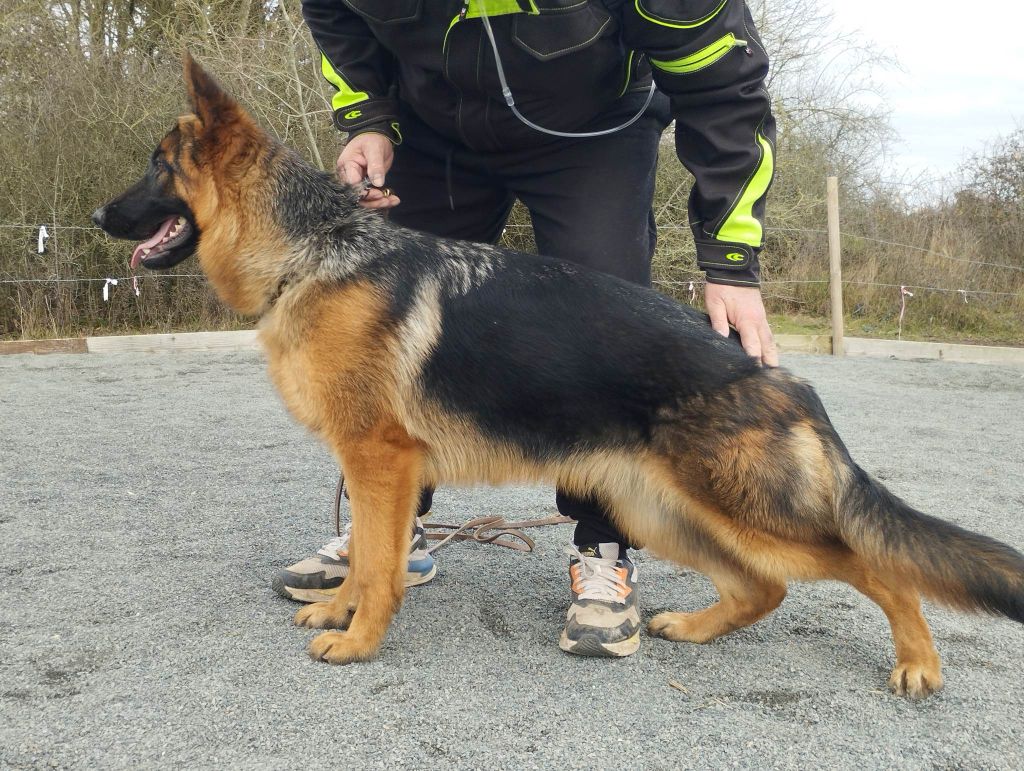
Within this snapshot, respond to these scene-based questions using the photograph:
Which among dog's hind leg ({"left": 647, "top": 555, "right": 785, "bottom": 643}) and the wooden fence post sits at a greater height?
the wooden fence post

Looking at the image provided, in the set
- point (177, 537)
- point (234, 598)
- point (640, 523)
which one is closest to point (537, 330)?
point (640, 523)

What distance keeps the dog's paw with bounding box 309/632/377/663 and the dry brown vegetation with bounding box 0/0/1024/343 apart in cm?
974

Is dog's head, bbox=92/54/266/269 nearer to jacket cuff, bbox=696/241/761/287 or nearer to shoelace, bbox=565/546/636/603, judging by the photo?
jacket cuff, bbox=696/241/761/287

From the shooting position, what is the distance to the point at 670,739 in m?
Answer: 2.00

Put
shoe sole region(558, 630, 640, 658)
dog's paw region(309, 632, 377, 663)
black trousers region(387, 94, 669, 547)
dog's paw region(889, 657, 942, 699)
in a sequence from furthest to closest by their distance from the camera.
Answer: black trousers region(387, 94, 669, 547)
shoe sole region(558, 630, 640, 658)
dog's paw region(309, 632, 377, 663)
dog's paw region(889, 657, 942, 699)

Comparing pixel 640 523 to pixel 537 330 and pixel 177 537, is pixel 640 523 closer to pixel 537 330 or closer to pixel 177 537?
pixel 537 330

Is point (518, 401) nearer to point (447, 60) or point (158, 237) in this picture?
point (447, 60)

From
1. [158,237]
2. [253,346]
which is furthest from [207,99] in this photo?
[253,346]

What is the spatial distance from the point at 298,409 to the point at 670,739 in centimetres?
145

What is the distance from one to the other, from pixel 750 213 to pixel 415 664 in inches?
71.2

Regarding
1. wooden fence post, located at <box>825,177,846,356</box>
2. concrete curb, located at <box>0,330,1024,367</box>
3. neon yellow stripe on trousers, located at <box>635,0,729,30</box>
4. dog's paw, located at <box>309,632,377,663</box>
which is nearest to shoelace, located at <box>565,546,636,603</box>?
dog's paw, located at <box>309,632,377,663</box>

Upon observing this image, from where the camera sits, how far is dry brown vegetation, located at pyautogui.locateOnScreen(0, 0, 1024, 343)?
1070cm

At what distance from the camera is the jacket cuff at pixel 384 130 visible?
9.78 feet

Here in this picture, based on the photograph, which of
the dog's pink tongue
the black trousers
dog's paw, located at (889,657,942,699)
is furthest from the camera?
the black trousers
